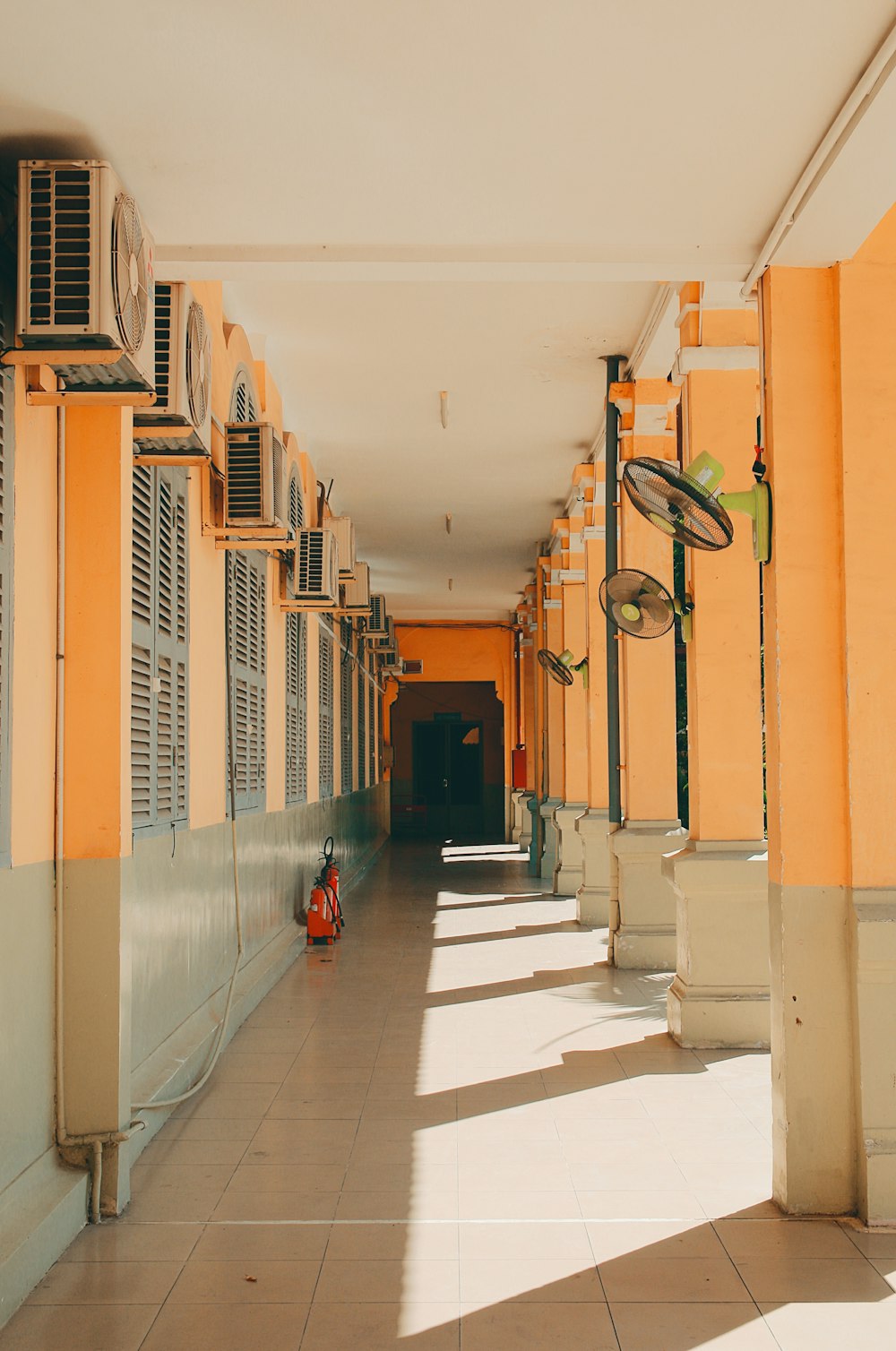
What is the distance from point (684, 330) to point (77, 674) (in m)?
3.41

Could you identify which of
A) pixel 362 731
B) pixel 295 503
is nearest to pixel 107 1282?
pixel 295 503

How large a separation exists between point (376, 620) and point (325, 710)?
3.54 m

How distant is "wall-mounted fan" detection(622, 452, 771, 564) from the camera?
3.84 metres

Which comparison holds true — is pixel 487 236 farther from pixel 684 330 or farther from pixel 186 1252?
pixel 186 1252

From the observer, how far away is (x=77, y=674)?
359 centimetres

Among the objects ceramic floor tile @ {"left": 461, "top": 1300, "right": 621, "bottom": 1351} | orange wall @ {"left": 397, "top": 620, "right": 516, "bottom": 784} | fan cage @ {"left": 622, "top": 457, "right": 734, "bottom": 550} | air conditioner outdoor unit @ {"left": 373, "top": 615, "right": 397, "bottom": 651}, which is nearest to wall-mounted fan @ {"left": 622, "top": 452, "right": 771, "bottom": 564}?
fan cage @ {"left": 622, "top": 457, "right": 734, "bottom": 550}

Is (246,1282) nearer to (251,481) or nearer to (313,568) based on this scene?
(251,481)

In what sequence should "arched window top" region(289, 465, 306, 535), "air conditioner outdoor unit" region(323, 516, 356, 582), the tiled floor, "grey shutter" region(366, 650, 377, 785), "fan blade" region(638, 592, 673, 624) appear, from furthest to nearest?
1. "grey shutter" region(366, 650, 377, 785)
2. "air conditioner outdoor unit" region(323, 516, 356, 582)
3. "arched window top" region(289, 465, 306, 535)
4. "fan blade" region(638, 592, 673, 624)
5. the tiled floor

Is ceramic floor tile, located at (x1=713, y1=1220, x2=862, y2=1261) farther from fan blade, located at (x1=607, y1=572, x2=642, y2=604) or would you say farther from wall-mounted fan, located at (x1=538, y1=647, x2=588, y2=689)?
wall-mounted fan, located at (x1=538, y1=647, x2=588, y2=689)

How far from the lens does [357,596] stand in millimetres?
11109

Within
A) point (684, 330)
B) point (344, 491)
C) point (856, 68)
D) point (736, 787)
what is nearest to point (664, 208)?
point (856, 68)

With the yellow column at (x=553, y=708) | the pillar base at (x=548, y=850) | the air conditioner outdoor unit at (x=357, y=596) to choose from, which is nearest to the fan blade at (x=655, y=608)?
the air conditioner outdoor unit at (x=357, y=596)

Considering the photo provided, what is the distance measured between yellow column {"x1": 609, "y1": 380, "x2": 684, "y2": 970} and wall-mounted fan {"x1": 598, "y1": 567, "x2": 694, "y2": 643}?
4.64 feet

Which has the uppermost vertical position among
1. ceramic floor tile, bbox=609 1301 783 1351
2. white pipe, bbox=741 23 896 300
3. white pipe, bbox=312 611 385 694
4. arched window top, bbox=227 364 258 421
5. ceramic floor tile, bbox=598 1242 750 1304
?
arched window top, bbox=227 364 258 421
